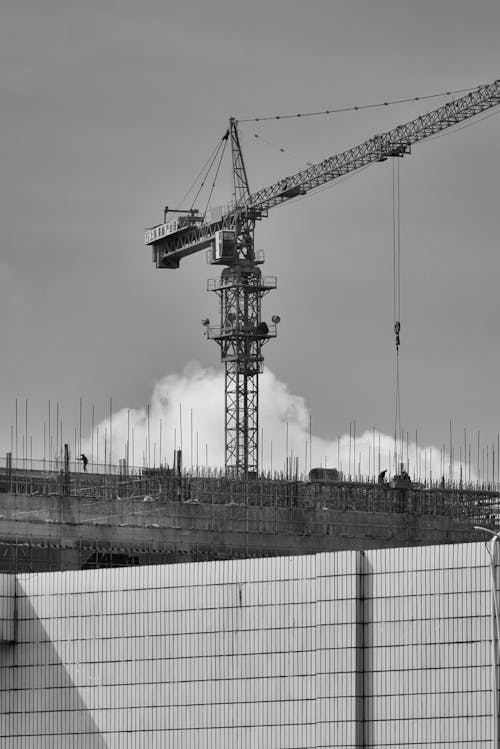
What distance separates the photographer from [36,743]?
86.3m

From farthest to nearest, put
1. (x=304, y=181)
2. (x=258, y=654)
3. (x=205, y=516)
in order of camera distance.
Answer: (x=304, y=181)
(x=205, y=516)
(x=258, y=654)

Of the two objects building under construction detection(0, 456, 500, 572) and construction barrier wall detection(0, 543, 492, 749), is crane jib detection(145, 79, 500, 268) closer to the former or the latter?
building under construction detection(0, 456, 500, 572)

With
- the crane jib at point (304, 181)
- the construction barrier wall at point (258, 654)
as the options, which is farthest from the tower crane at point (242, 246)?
the construction barrier wall at point (258, 654)

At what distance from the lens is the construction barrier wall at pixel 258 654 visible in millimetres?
72812

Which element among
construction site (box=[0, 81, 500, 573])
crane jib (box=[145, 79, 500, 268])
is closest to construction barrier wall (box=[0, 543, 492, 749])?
construction site (box=[0, 81, 500, 573])

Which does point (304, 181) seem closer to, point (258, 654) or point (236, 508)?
point (236, 508)

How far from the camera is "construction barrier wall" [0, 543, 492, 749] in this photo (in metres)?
72.8

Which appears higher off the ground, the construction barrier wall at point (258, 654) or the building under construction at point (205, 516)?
the building under construction at point (205, 516)

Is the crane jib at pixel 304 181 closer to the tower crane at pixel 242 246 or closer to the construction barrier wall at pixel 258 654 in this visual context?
the tower crane at pixel 242 246

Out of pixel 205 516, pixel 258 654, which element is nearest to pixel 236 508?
pixel 205 516

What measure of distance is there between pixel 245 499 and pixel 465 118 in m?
47.4

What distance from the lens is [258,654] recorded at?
79.8 m

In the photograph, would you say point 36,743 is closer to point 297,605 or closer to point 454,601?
point 297,605

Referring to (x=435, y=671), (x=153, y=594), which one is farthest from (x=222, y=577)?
(x=435, y=671)
